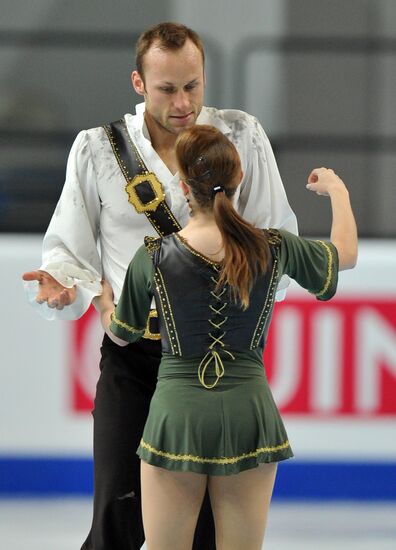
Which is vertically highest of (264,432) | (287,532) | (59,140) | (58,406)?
(59,140)

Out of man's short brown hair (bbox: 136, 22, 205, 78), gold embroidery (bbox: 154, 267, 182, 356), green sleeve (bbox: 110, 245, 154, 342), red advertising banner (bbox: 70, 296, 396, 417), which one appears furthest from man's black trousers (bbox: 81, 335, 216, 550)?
red advertising banner (bbox: 70, 296, 396, 417)

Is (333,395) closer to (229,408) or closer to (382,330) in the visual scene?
(382,330)

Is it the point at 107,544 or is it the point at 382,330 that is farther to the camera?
the point at 382,330

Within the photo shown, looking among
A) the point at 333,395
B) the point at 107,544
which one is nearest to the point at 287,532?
the point at 333,395

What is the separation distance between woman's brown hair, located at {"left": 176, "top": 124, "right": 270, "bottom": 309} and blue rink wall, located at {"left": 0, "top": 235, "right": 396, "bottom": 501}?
2.50 m

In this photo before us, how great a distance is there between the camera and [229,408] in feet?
9.13

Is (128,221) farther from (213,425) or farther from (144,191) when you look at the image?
(213,425)

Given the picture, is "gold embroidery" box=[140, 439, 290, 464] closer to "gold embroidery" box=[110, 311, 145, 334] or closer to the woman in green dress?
the woman in green dress

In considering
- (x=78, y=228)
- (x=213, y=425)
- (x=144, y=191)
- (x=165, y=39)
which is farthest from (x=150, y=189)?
(x=213, y=425)

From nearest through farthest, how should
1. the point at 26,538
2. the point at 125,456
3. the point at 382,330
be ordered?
the point at 125,456, the point at 26,538, the point at 382,330

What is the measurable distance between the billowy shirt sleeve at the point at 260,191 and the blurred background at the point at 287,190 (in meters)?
1.93

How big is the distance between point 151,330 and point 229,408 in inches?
20.9

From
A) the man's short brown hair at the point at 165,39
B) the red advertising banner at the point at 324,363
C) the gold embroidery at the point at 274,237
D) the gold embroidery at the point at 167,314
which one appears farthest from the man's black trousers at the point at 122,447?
the red advertising banner at the point at 324,363

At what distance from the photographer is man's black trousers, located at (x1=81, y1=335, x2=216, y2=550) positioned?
10.5 ft
